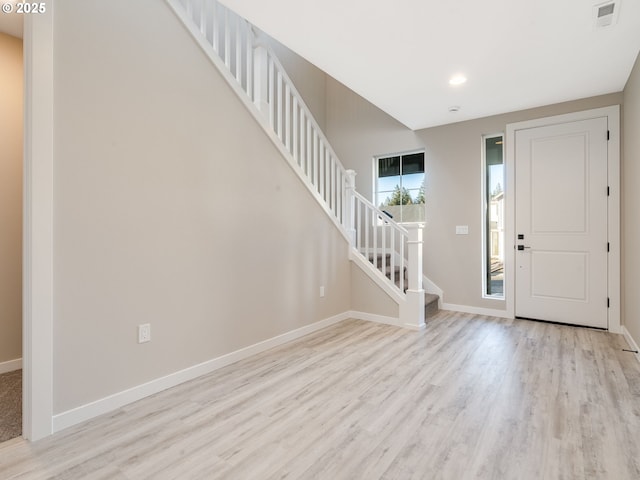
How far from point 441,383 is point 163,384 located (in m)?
1.94

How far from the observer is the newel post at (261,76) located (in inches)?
127

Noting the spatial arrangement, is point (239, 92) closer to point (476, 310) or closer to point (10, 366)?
point (10, 366)

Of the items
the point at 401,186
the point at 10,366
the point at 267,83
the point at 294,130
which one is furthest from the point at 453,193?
the point at 10,366

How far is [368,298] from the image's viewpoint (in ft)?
13.7

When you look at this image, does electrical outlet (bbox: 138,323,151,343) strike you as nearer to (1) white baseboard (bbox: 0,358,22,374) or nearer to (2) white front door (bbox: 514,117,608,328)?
(1) white baseboard (bbox: 0,358,22,374)

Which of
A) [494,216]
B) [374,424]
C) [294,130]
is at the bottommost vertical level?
[374,424]

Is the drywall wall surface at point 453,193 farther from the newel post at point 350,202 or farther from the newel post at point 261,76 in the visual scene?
the newel post at point 261,76

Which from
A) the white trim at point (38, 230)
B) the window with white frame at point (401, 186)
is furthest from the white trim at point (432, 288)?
the white trim at point (38, 230)

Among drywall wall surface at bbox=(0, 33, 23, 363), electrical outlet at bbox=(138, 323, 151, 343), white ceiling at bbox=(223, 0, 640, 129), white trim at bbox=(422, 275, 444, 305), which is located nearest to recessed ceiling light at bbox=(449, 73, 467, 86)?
white ceiling at bbox=(223, 0, 640, 129)

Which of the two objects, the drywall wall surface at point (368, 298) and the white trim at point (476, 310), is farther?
the white trim at point (476, 310)

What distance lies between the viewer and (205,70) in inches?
102

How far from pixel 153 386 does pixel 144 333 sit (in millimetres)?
369

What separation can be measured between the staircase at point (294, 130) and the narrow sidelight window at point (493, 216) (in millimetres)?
836

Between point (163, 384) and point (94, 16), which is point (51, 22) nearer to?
point (94, 16)
